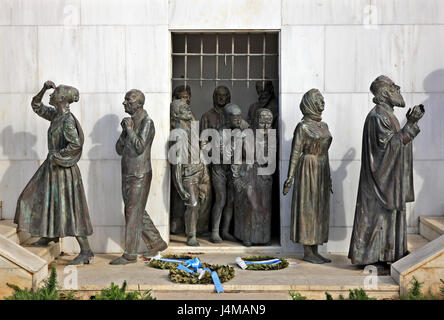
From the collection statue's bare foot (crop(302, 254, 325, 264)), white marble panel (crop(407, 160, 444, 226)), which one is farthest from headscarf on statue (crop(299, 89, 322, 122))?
white marble panel (crop(407, 160, 444, 226))

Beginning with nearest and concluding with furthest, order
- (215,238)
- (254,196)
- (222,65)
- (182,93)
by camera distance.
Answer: (254,196), (215,238), (182,93), (222,65)

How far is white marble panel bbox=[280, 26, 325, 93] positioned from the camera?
10.1m

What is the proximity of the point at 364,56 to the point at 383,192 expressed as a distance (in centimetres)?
257

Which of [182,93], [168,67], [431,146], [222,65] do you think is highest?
[222,65]

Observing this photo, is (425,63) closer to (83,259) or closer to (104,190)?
(104,190)

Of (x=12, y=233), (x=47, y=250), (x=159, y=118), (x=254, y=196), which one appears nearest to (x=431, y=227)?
(x=254, y=196)

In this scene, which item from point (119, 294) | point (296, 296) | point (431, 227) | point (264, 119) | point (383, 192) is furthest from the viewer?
point (264, 119)

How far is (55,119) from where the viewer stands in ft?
29.3

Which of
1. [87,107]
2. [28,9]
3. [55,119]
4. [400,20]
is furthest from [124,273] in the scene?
[400,20]

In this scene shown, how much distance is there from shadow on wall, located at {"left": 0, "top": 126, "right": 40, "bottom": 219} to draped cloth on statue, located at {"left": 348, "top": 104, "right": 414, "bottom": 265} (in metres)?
4.92

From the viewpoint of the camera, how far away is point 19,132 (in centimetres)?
1018

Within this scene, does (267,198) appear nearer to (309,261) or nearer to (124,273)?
(309,261)

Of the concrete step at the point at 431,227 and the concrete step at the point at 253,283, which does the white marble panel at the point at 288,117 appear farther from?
the concrete step at the point at 431,227

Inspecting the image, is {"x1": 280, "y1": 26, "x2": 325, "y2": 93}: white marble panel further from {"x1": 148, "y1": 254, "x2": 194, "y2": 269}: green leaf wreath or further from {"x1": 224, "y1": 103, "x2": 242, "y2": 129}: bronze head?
{"x1": 148, "y1": 254, "x2": 194, "y2": 269}: green leaf wreath
